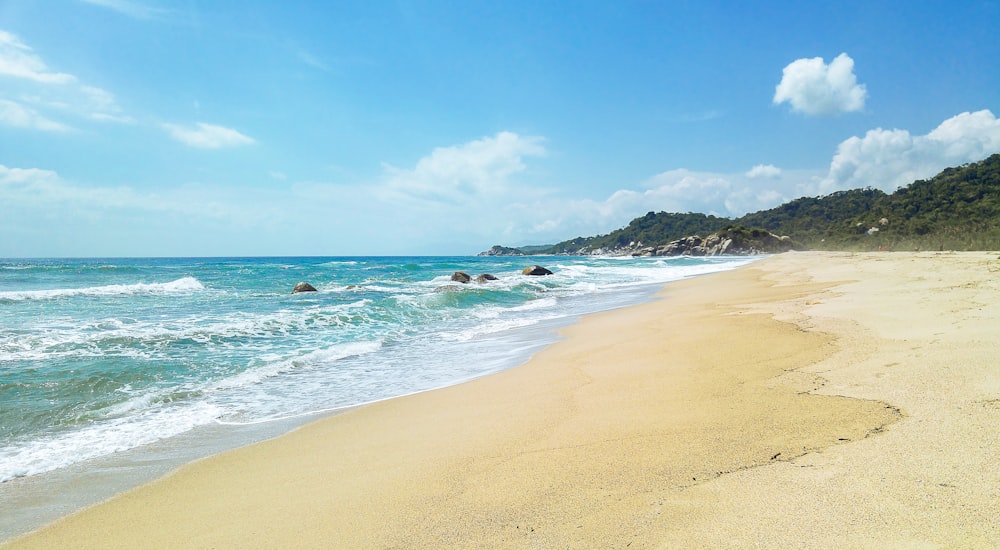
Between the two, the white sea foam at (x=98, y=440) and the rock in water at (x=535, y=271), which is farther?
the rock in water at (x=535, y=271)

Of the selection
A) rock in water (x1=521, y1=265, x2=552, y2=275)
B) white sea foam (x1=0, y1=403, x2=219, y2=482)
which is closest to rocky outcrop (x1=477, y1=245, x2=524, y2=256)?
rock in water (x1=521, y1=265, x2=552, y2=275)

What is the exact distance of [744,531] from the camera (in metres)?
2.07

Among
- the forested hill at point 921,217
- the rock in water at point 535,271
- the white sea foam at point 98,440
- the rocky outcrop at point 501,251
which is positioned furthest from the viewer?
the rocky outcrop at point 501,251

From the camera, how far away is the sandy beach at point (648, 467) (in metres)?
2.15

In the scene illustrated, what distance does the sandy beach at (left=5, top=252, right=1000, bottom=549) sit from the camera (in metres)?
2.15

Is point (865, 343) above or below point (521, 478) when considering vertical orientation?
above

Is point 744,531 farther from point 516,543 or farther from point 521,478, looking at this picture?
point 521,478

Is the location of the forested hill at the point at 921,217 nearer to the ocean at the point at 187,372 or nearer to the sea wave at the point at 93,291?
the ocean at the point at 187,372

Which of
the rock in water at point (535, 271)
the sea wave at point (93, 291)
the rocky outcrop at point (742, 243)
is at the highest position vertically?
the rocky outcrop at point (742, 243)

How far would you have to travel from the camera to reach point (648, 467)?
9.48ft

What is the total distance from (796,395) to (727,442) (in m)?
1.26

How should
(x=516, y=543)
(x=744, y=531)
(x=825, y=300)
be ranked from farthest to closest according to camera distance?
1. (x=825, y=300)
2. (x=516, y=543)
3. (x=744, y=531)

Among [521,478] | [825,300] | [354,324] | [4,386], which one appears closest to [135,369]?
[4,386]

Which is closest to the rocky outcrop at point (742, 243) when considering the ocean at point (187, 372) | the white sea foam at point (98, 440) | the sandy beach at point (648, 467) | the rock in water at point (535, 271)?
the rock in water at point (535, 271)
